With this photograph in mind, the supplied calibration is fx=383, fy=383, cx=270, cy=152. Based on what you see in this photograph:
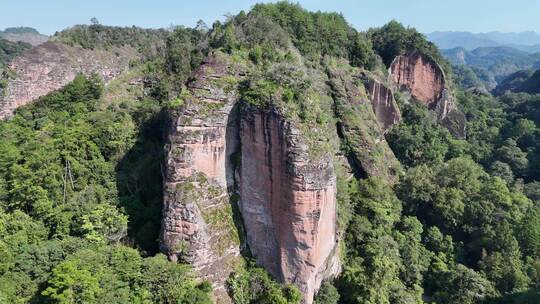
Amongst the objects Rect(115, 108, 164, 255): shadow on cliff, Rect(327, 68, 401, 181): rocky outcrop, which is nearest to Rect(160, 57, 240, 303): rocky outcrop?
Rect(115, 108, 164, 255): shadow on cliff

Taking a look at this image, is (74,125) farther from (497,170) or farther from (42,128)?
(497,170)

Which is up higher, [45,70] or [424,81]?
[45,70]

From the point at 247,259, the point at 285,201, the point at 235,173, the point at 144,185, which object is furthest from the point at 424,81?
the point at 144,185

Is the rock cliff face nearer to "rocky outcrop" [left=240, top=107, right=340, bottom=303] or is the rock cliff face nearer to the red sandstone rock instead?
"rocky outcrop" [left=240, top=107, right=340, bottom=303]

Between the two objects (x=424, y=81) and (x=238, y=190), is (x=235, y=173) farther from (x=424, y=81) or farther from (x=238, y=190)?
(x=424, y=81)

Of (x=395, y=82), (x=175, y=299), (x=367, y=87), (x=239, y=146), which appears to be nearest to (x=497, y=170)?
(x=395, y=82)

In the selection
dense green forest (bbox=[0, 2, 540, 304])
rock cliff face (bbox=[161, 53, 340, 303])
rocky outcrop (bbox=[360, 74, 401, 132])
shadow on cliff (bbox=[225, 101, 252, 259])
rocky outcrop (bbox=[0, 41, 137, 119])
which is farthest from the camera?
rocky outcrop (bbox=[360, 74, 401, 132])
